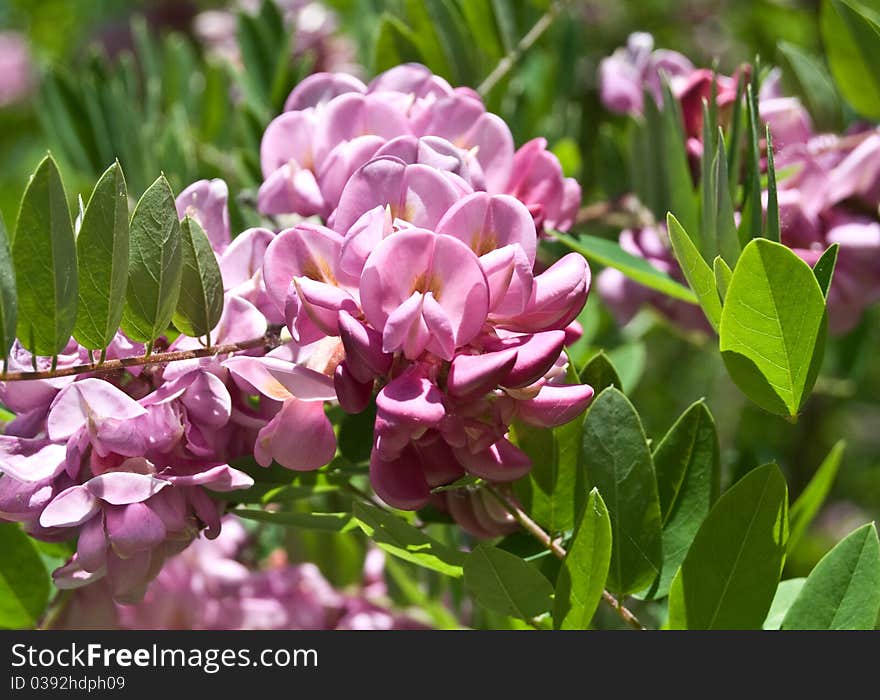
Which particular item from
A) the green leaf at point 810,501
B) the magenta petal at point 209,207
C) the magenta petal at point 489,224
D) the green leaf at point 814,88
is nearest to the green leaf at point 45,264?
the magenta petal at point 209,207

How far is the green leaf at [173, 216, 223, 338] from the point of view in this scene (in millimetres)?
692

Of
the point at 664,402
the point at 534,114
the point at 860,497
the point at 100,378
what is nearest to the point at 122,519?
the point at 100,378

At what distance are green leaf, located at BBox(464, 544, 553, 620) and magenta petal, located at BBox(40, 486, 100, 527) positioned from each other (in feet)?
0.75

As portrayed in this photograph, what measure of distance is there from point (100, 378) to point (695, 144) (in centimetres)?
54

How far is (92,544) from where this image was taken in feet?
2.20

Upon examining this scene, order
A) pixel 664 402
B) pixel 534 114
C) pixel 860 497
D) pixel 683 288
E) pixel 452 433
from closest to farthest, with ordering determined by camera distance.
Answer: pixel 452 433, pixel 683 288, pixel 534 114, pixel 664 402, pixel 860 497

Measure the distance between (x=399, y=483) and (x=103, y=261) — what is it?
22cm

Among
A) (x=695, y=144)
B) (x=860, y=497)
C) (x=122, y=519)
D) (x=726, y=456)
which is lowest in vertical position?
(x=860, y=497)

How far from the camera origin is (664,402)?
222 cm

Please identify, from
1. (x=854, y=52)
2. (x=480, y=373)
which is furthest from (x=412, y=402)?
(x=854, y=52)

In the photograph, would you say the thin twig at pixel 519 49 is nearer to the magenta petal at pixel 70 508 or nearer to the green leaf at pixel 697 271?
the green leaf at pixel 697 271

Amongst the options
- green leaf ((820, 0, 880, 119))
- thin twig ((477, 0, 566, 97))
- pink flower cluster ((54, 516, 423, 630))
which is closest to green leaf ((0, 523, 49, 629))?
pink flower cluster ((54, 516, 423, 630))

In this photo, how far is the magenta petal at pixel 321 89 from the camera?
84cm
